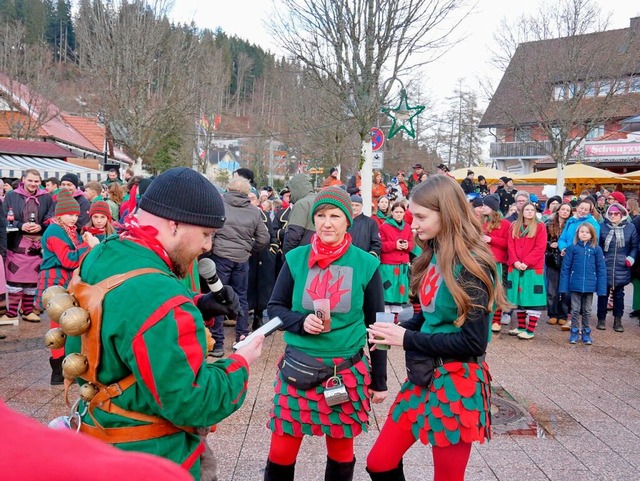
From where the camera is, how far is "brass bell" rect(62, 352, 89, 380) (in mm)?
1975

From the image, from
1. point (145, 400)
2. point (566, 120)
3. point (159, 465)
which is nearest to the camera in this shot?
point (159, 465)

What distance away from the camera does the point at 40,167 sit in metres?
27.4

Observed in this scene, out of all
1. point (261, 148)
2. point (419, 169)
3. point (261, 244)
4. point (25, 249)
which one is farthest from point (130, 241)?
point (261, 148)

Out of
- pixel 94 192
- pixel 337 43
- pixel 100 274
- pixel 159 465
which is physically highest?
pixel 337 43

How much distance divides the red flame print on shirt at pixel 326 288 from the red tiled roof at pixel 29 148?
29092mm

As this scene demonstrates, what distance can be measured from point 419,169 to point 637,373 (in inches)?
404

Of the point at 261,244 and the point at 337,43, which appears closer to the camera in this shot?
Result: the point at 261,244


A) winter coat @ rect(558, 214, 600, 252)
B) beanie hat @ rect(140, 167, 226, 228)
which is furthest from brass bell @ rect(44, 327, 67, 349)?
winter coat @ rect(558, 214, 600, 252)

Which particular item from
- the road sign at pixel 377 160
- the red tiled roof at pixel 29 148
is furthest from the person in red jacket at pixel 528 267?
the red tiled roof at pixel 29 148

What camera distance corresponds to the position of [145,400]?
195 centimetres

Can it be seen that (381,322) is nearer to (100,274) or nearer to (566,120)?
(100,274)

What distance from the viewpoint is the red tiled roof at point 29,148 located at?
95.1 feet

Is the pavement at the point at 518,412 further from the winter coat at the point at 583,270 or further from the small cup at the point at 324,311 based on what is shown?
the small cup at the point at 324,311

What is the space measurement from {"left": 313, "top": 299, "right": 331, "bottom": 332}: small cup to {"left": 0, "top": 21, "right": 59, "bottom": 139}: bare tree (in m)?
33.4
